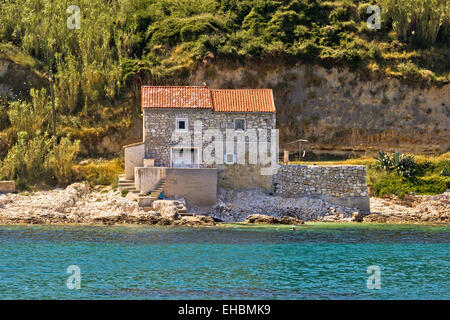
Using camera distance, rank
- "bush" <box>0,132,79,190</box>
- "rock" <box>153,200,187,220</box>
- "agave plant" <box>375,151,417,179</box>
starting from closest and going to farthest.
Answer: "rock" <box>153,200,187,220</box> < "bush" <box>0,132,79,190</box> < "agave plant" <box>375,151,417,179</box>

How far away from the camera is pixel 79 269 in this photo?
93.9ft

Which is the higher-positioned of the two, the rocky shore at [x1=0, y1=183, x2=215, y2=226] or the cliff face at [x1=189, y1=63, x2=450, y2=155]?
the cliff face at [x1=189, y1=63, x2=450, y2=155]

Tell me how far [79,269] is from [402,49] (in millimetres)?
31721

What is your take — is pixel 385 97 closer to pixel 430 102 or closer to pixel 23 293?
pixel 430 102

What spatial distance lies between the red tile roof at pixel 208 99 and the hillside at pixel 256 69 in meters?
5.29

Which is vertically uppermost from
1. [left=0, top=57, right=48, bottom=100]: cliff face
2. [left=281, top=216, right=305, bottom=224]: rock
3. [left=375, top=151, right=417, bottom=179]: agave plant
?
[left=0, top=57, right=48, bottom=100]: cliff face

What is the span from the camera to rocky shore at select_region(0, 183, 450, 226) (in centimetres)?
3919

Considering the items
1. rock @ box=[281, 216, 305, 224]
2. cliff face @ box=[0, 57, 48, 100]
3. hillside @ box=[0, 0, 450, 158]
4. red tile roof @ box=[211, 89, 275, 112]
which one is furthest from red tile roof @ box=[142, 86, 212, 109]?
cliff face @ box=[0, 57, 48, 100]

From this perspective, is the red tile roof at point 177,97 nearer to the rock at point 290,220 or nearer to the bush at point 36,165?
the bush at point 36,165

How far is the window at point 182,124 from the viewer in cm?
4306

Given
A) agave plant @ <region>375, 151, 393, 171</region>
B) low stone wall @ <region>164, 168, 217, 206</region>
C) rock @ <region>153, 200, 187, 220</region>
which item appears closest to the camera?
rock @ <region>153, 200, 187, 220</region>

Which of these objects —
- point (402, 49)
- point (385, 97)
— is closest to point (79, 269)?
point (385, 97)

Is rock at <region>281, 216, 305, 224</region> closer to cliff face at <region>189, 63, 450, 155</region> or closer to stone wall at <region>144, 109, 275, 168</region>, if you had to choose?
stone wall at <region>144, 109, 275, 168</region>

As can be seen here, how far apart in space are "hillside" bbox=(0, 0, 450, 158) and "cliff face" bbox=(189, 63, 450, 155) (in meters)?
0.06
